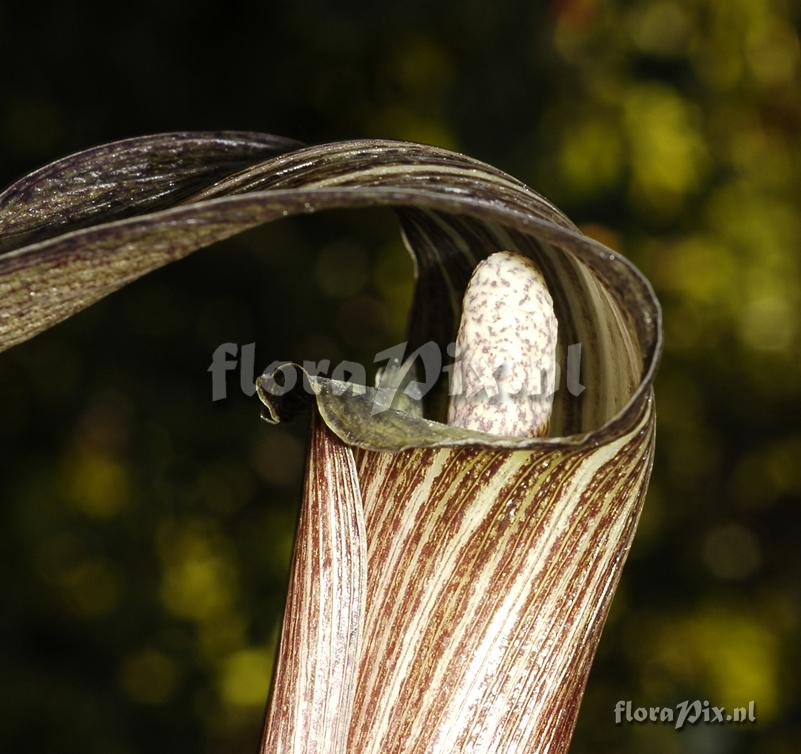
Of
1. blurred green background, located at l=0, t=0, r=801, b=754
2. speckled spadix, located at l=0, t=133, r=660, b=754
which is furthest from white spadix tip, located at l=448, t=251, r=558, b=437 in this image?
blurred green background, located at l=0, t=0, r=801, b=754

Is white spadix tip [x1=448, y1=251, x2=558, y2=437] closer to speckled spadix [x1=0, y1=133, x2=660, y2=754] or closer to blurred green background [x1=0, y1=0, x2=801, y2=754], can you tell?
speckled spadix [x1=0, y1=133, x2=660, y2=754]

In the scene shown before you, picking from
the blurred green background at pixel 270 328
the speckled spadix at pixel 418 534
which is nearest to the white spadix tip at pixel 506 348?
the speckled spadix at pixel 418 534

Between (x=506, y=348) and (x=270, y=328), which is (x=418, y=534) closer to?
(x=506, y=348)

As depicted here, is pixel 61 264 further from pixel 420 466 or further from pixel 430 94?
pixel 430 94

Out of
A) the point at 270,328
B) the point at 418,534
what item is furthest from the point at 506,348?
the point at 270,328

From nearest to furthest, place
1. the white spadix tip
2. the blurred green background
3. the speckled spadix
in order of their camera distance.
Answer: the speckled spadix < the white spadix tip < the blurred green background
